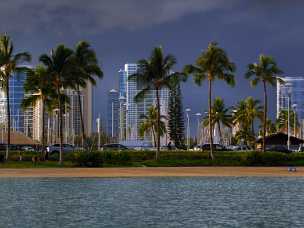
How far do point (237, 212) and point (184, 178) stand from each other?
2547 cm

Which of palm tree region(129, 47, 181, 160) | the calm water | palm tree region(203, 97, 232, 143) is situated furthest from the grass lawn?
palm tree region(203, 97, 232, 143)

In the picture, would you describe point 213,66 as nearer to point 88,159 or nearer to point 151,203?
point 88,159

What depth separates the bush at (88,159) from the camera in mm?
72731

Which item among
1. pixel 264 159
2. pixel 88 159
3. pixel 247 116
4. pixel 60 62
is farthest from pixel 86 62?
pixel 247 116

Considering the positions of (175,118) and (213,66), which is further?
(175,118)

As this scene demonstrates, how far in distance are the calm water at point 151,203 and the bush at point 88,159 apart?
1999 cm

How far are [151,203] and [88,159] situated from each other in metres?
38.5

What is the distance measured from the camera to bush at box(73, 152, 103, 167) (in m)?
72.7

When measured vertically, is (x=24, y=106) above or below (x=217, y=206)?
above

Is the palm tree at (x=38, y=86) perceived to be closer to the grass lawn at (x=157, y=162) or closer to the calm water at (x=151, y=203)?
the grass lawn at (x=157, y=162)

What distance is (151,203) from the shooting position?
1364 inches

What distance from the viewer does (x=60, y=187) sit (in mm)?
46281

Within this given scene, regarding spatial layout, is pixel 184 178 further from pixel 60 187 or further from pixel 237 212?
pixel 237 212

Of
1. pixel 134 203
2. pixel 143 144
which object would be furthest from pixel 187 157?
pixel 143 144
